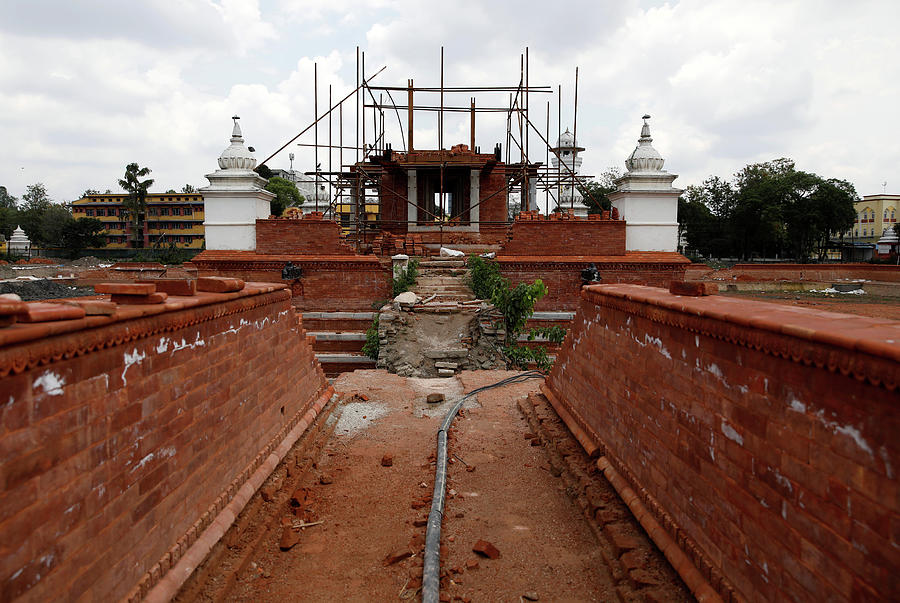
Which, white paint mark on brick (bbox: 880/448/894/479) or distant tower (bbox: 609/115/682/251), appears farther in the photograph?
distant tower (bbox: 609/115/682/251)

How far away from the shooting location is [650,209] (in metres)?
14.8

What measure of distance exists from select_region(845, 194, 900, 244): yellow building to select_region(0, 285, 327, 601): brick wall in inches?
2554

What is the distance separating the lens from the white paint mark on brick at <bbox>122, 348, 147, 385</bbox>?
3062 millimetres

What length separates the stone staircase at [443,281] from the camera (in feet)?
43.2

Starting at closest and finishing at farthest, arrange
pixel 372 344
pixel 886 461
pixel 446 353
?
pixel 886 461 < pixel 446 353 < pixel 372 344

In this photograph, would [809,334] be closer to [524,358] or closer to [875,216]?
[524,358]

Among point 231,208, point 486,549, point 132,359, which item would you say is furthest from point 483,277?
point 132,359

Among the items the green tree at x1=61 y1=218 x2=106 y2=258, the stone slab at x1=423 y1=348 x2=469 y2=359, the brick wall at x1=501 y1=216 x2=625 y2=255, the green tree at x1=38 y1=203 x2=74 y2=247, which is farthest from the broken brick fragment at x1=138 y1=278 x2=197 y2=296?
the green tree at x1=38 y1=203 x2=74 y2=247

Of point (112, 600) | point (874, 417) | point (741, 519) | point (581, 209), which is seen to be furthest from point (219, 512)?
point (581, 209)

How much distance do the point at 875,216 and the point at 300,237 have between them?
64.2m

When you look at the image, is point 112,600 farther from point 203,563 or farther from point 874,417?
point 874,417

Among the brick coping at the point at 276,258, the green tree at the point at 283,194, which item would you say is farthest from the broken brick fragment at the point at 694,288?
the green tree at the point at 283,194

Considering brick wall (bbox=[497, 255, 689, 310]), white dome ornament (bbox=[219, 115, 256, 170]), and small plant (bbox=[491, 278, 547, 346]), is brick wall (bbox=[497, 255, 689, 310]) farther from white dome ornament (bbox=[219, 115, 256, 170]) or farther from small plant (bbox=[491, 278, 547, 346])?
white dome ornament (bbox=[219, 115, 256, 170])

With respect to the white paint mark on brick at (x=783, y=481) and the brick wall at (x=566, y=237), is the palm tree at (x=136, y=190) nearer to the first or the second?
the brick wall at (x=566, y=237)
